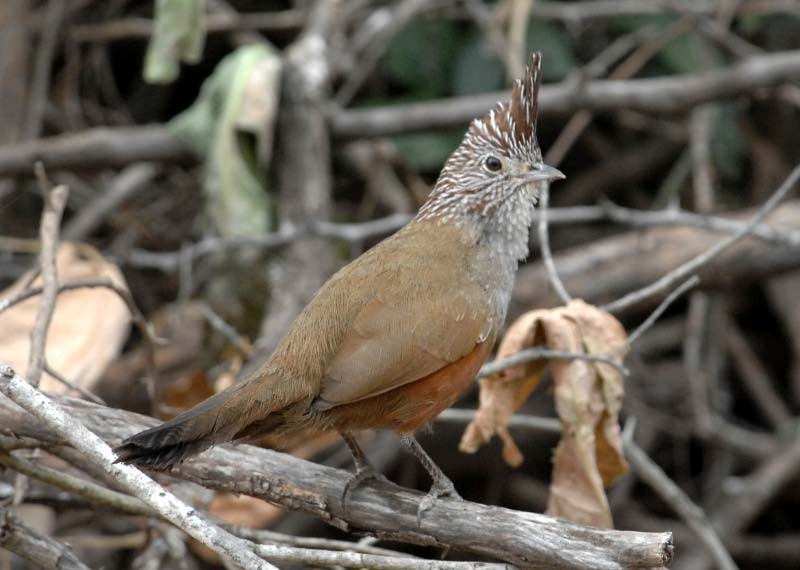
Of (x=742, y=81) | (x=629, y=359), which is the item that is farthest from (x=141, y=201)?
(x=742, y=81)

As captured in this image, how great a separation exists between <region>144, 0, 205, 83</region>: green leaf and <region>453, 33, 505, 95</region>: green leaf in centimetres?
164

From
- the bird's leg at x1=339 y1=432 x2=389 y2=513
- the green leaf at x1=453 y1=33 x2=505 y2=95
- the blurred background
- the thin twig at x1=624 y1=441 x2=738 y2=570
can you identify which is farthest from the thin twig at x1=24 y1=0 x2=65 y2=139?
the thin twig at x1=624 y1=441 x2=738 y2=570

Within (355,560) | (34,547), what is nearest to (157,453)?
(355,560)

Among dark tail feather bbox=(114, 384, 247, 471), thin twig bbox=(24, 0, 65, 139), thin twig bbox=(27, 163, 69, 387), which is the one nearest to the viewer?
dark tail feather bbox=(114, 384, 247, 471)

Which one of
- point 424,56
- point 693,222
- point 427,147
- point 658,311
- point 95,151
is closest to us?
point 658,311

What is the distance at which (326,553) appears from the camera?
95.3 inches

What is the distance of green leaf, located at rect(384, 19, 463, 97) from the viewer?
5.86m

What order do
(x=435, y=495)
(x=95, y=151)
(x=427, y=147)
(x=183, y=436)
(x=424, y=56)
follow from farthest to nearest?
(x=424, y=56) → (x=427, y=147) → (x=95, y=151) → (x=435, y=495) → (x=183, y=436)

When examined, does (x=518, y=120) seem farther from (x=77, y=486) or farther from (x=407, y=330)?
(x=77, y=486)

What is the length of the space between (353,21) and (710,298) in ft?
8.13

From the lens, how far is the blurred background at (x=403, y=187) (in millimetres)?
4801

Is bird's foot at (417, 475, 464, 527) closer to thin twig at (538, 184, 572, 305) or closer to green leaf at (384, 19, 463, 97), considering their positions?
thin twig at (538, 184, 572, 305)

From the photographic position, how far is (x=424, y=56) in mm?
5926

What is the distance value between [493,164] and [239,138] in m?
1.83
